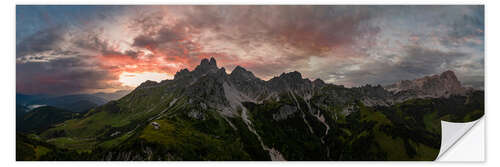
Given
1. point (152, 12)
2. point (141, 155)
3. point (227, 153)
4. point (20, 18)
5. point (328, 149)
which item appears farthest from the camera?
point (328, 149)

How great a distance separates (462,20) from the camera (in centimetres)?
1609

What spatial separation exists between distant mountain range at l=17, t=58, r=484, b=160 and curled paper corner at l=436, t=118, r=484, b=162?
0.40 m

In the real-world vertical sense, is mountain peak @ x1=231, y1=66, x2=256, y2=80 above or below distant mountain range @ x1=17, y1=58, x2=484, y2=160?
above

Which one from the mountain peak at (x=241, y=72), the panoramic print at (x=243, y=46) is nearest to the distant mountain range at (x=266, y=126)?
the mountain peak at (x=241, y=72)

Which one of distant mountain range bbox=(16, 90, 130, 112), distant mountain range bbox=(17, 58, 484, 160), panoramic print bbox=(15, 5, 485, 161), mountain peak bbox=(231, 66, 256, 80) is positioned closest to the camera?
panoramic print bbox=(15, 5, 485, 161)

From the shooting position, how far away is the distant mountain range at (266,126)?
23141mm

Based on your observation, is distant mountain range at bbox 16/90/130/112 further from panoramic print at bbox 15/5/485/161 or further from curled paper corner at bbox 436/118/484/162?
curled paper corner at bbox 436/118/484/162

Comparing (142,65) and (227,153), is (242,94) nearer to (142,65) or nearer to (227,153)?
(227,153)

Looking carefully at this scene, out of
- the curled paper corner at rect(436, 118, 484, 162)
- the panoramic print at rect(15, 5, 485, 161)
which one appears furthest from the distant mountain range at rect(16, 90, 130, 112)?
the curled paper corner at rect(436, 118, 484, 162)

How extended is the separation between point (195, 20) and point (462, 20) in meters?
23.0

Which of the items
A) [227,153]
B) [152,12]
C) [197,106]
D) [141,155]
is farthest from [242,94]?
[152,12]

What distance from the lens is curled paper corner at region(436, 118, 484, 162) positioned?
1440cm

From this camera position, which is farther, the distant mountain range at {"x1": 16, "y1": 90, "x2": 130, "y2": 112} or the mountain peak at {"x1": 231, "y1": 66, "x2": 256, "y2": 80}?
the mountain peak at {"x1": 231, "y1": 66, "x2": 256, "y2": 80}

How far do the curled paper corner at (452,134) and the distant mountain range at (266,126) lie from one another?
0.40 metres
